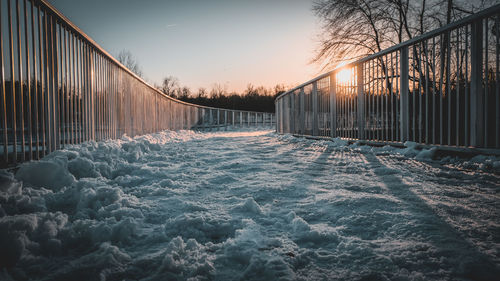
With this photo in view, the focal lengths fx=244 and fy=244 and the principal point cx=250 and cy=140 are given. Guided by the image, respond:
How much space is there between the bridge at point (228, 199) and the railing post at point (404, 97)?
0.02 m

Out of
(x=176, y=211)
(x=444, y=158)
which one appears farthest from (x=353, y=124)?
(x=176, y=211)

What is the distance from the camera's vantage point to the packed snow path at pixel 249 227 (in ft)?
3.51

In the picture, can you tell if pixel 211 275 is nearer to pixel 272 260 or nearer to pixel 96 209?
pixel 272 260

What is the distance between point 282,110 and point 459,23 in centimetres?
913

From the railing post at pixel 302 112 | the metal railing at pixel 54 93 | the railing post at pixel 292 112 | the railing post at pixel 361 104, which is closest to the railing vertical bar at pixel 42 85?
the metal railing at pixel 54 93

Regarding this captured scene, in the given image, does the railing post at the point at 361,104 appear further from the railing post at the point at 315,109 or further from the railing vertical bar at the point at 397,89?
the railing post at the point at 315,109

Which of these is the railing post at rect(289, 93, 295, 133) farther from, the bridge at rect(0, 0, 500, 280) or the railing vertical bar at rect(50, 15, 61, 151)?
the railing vertical bar at rect(50, 15, 61, 151)

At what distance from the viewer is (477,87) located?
3.00 m

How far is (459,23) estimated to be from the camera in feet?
10.5

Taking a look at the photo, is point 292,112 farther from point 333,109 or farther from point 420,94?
point 420,94

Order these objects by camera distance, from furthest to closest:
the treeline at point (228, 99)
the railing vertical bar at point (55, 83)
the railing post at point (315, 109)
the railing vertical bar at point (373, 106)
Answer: the treeline at point (228, 99) → the railing post at point (315, 109) → the railing vertical bar at point (373, 106) → the railing vertical bar at point (55, 83)

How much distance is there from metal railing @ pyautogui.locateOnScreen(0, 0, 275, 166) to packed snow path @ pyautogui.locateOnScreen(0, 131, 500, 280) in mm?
415

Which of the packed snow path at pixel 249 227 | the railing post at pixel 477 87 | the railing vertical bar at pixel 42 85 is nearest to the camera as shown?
the packed snow path at pixel 249 227

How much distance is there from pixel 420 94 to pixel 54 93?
5132 millimetres
